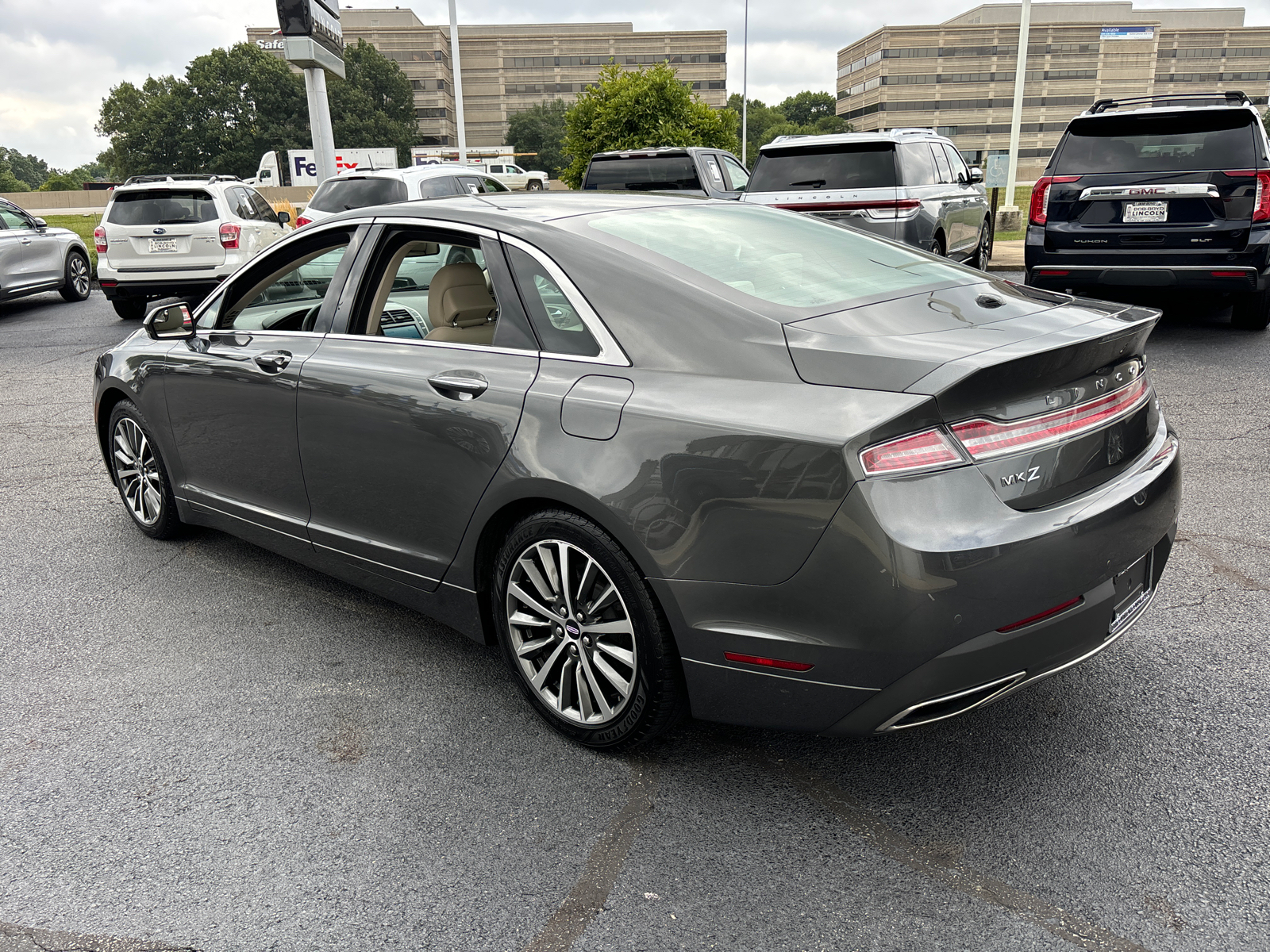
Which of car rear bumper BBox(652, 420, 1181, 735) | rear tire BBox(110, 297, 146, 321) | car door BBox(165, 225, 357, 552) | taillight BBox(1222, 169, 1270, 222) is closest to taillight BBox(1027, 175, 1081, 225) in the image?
taillight BBox(1222, 169, 1270, 222)

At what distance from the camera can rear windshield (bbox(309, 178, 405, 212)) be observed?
1259 centimetres

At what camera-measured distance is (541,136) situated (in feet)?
358

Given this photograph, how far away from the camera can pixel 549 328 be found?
2.94 m

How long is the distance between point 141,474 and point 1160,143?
26.6 feet

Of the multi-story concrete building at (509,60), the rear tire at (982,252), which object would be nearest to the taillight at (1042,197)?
the rear tire at (982,252)

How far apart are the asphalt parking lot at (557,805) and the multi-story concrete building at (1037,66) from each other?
11611 cm

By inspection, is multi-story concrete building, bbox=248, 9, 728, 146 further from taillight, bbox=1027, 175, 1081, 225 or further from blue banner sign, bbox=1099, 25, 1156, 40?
taillight, bbox=1027, 175, 1081, 225

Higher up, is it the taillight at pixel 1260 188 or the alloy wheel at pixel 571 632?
the taillight at pixel 1260 188

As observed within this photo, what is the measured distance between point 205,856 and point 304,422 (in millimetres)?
1600

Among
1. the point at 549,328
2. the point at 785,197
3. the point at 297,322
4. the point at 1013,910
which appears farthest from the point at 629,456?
the point at 785,197

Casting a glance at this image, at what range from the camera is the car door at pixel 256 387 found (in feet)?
12.2

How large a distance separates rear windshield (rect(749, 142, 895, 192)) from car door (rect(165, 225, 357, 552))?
6.76 meters

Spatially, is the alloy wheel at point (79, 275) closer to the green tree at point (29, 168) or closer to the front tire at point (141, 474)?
the front tire at point (141, 474)

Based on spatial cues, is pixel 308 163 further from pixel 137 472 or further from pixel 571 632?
pixel 571 632
